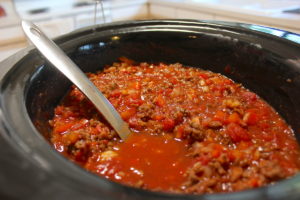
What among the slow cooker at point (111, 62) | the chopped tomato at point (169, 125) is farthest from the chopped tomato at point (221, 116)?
the slow cooker at point (111, 62)

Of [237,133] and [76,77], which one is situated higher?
[76,77]

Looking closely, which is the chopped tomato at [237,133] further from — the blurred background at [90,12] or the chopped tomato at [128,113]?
the blurred background at [90,12]

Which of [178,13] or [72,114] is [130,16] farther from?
[72,114]

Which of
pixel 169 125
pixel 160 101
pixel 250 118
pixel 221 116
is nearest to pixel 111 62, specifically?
pixel 160 101

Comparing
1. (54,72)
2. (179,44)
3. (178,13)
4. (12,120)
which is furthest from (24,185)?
(178,13)

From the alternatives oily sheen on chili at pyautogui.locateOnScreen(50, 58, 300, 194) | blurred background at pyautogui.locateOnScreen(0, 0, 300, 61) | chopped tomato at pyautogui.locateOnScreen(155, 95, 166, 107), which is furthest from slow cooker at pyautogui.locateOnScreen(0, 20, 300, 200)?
blurred background at pyautogui.locateOnScreen(0, 0, 300, 61)

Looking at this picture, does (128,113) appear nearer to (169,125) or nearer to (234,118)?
(169,125)
